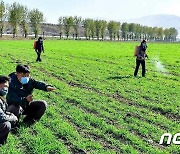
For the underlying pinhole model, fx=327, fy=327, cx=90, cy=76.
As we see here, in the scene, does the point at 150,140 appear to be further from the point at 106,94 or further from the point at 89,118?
the point at 106,94

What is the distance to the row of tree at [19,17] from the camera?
105 metres

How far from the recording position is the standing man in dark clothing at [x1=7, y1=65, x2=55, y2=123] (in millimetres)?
8773

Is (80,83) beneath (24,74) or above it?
beneath

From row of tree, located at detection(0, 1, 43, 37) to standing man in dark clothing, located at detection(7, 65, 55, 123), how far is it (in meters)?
95.8

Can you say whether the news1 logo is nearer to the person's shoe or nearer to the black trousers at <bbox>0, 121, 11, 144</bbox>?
the person's shoe

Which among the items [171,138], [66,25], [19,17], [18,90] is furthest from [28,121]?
[66,25]

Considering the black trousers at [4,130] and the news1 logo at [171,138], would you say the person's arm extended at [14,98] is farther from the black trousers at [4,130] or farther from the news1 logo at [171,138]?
the news1 logo at [171,138]

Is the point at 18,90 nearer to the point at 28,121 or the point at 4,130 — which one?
the point at 28,121

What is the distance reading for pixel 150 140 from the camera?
29.6 feet

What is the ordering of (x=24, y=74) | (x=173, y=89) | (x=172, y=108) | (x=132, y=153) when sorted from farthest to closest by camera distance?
(x=173, y=89) < (x=172, y=108) < (x=24, y=74) < (x=132, y=153)

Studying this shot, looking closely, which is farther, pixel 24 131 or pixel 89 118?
pixel 89 118

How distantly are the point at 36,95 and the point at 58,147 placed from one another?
20.4 feet

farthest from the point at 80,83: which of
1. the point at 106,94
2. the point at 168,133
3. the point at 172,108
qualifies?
the point at 168,133

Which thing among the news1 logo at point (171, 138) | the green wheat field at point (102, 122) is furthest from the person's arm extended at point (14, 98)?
the news1 logo at point (171, 138)
